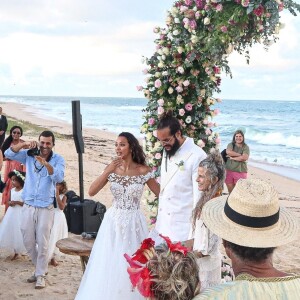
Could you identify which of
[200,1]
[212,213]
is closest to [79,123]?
[200,1]

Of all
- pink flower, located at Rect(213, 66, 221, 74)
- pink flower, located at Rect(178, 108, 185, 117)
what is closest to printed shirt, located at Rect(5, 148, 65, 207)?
pink flower, located at Rect(178, 108, 185, 117)

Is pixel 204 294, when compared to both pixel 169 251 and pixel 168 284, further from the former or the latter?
pixel 169 251

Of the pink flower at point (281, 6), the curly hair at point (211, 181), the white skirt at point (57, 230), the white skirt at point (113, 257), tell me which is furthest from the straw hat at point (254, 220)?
the white skirt at point (57, 230)

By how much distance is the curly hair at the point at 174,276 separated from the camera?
2.34 meters

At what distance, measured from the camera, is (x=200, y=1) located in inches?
239

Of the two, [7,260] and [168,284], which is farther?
[7,260]

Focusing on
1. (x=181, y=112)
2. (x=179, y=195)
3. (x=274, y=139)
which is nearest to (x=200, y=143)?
(x=181, y=112)

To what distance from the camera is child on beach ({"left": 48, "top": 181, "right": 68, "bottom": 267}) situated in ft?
25.2

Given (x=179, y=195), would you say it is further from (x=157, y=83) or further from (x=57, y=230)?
(x=57, y=230)

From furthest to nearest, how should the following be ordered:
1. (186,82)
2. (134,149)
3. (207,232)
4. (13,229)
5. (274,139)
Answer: (274,139) < (13,229) < (186,82) < (134,149) < (207,232)

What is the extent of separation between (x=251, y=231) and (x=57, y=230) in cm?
571

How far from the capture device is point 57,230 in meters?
7.84

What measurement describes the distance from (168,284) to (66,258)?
6.27 meters

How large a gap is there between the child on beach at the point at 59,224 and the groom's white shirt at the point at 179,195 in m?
2.70
